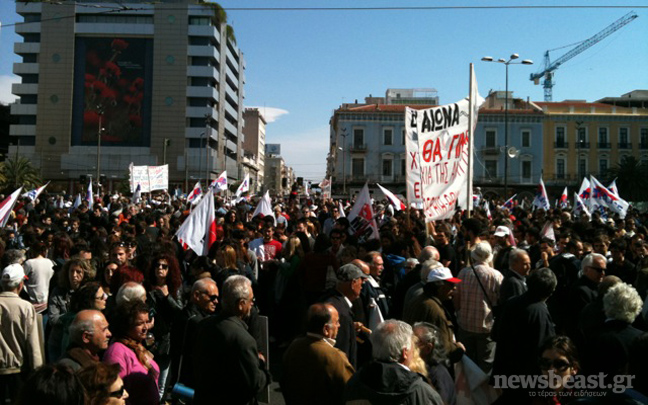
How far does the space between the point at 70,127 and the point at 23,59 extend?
11191 millimetres

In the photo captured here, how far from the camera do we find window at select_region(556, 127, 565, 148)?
66688mm

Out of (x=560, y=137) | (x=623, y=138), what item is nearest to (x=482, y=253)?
(x=560, y=137)

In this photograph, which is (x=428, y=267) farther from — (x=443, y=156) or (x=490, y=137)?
(x=490, y=137)

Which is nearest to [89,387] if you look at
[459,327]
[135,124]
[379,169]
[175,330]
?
[175,330]

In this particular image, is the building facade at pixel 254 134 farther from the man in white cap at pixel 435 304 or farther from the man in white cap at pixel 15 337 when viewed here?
the man in white cap at pixel 435 304

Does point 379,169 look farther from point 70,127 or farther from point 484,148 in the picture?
point 70,127

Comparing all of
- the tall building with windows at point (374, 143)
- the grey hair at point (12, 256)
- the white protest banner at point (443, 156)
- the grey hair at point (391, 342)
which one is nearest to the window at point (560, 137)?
the tall building with windows at point (374, 143)

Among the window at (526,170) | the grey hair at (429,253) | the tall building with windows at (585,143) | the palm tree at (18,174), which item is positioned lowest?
the grey hair at (429,253)

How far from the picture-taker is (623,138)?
220ft

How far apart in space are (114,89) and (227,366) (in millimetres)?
73757

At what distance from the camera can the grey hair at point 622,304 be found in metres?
4.36

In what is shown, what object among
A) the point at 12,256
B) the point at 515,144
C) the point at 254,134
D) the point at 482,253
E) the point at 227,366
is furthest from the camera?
the point at 254,134

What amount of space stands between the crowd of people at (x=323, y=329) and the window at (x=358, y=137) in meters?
58.8

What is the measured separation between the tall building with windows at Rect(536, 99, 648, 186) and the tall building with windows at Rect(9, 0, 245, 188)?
40466 millimetres
